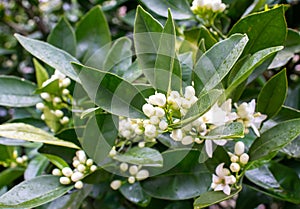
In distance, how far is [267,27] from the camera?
2.45 ft

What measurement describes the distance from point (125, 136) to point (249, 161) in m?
0.23

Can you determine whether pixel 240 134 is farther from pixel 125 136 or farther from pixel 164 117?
pixel 125 136

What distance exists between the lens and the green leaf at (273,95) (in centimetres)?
80

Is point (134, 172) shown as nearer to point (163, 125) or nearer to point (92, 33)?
point (163, 125)

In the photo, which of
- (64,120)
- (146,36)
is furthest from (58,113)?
(146,36)

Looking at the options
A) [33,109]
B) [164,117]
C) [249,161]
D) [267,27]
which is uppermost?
[267,27]

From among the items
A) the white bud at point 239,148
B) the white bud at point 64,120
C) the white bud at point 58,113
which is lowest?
the white bud at point 64,120

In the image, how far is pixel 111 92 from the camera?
654mm

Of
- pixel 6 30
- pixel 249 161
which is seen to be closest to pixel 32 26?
pixel 6 30

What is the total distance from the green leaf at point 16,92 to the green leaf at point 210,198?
483 millimetres

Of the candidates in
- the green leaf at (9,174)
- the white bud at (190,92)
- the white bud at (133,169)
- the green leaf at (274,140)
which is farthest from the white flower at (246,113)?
the green leaf at (9,174)

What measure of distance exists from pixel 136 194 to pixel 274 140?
0.31 metres

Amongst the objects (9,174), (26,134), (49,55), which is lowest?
(9,174)

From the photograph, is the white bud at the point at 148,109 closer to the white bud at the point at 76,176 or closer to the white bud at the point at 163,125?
the white bud at the point at 163,125
